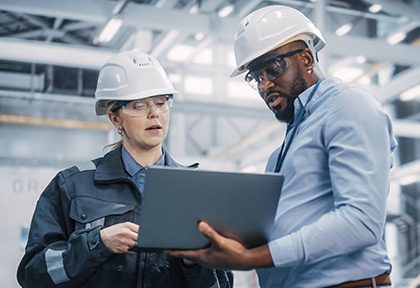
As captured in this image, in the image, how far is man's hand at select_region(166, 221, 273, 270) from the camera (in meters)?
1.64

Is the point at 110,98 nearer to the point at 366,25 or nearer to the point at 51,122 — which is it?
the point at 51,122

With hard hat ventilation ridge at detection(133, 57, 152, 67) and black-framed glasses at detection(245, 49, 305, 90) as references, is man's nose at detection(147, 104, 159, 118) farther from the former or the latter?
black-framed glasses at detection(245, 49, 305, 90)

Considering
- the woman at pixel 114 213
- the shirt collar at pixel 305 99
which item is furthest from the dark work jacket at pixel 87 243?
the shirt collar at pixel 305 99

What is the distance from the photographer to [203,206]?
1.65 m

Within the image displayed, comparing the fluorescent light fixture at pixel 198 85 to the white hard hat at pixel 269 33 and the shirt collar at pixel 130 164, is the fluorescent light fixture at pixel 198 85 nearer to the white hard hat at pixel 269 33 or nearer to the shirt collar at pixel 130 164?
the shirt collar at pixel 130 164

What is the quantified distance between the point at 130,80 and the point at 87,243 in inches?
25.7

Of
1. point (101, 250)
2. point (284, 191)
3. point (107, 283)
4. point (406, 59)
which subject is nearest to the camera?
point (284, 191)

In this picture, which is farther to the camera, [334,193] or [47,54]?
[47,54]

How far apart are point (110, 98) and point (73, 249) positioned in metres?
0.60

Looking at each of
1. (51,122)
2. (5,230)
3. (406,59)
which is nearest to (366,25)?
(406,59)

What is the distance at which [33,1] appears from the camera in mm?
5191

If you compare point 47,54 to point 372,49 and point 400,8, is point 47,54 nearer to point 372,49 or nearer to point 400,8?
point 372,49

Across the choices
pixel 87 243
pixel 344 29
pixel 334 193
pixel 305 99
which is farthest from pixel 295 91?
pixel 344 29

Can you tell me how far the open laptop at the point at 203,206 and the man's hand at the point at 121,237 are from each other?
24 centimetres
